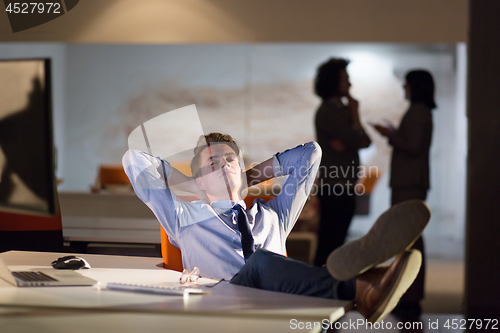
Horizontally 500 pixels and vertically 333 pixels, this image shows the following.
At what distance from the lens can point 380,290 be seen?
3.04 ft

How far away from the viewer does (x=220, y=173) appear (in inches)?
66.2

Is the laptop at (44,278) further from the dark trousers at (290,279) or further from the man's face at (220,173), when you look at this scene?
the man's face at (220,173)

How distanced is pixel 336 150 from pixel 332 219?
436 millimetres

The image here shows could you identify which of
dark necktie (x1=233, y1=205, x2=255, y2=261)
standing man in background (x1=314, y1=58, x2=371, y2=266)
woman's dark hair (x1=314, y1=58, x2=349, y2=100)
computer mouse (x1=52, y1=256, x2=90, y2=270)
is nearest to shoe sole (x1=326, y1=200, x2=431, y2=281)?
dark necktie (x1=233, y1=205, x2=255, y2=261)

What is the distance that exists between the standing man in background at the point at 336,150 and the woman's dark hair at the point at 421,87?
1.20 feet

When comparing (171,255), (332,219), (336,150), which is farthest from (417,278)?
(171,255)

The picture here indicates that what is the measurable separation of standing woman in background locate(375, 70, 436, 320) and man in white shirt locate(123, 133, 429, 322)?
4.37 ft

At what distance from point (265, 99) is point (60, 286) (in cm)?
223

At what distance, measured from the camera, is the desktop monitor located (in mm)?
1826

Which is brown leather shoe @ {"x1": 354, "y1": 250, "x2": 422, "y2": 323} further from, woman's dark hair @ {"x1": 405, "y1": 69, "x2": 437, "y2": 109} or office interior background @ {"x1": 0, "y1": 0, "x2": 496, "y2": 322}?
woman's dark hair @ {"x1": 405, "y1": 69, "x2": 437, "y2": 109}

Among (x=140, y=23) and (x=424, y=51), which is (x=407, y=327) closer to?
(x=424, y=51)

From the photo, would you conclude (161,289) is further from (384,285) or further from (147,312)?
(384,285)

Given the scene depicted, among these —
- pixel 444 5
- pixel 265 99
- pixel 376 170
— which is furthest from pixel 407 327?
pixel 444 5

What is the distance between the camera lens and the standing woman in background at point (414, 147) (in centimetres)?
294
